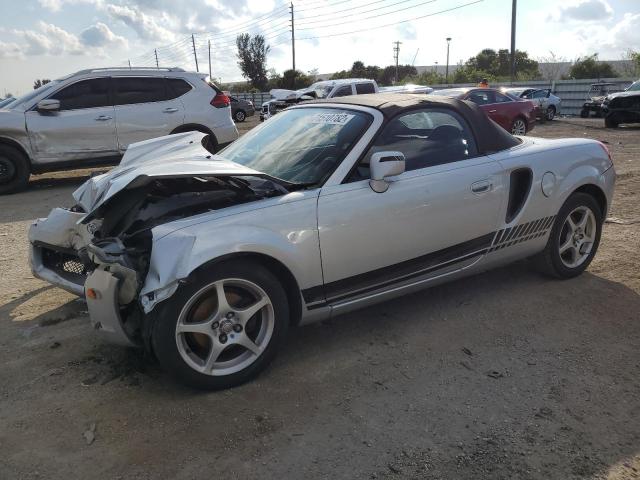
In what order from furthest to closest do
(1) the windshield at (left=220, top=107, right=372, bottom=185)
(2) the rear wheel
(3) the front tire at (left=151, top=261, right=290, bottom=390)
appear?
1. (2) the rear wheel
2. (1) the windshield at (left=220, top=107, right=372, bottom=185)
3. (3) the front tire at (left=151, top=261, right=290, bottom=390)

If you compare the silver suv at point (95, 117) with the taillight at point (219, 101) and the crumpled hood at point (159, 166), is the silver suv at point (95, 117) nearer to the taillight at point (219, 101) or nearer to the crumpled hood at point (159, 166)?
the taillight at point (219, 101)

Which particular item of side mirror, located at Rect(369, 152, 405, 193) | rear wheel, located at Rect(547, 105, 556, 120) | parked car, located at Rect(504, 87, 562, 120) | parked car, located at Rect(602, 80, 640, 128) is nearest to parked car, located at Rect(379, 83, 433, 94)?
parked car, located at Rect(602, 80, 640, 128)

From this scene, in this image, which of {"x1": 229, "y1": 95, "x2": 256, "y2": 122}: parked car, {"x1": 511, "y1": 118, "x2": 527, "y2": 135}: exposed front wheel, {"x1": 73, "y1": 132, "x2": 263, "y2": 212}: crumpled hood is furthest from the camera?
{"x1": 229, "y1": 95, "x2": 256, "y2": 122}: parked car

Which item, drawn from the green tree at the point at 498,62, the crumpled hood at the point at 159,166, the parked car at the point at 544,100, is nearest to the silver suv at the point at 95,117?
the crumpled hood at the point at 159,166

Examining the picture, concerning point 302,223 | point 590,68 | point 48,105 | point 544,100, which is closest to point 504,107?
point 544,100

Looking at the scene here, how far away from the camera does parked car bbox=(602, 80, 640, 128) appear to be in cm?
1772

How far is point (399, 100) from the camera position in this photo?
12.6 feet

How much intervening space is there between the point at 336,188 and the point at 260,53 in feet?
230

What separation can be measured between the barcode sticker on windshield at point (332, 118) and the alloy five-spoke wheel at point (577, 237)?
6.66ft

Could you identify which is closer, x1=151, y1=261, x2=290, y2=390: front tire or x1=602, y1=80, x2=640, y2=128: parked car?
x1=151, y1=261, x2=290, y2=390: front tire

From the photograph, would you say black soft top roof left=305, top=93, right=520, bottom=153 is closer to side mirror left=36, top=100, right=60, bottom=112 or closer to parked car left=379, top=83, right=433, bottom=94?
side mirror left=36, top=100, right=60, bottom=112

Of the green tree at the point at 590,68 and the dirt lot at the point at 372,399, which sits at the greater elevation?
the green tree at the point at 590,68

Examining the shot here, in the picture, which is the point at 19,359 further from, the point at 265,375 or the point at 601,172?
the point at 601,172

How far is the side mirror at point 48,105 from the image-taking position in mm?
8695
